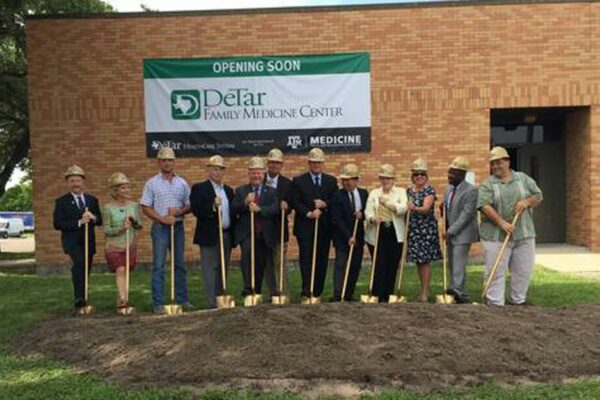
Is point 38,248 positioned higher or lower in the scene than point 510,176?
lower

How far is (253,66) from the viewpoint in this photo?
13.1 metres

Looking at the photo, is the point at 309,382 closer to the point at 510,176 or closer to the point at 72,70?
the point at 510,176

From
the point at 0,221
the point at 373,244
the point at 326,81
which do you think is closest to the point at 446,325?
the point at 373,244

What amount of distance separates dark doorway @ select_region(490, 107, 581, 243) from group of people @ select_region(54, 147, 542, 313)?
7.01m

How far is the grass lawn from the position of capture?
16.1 ft

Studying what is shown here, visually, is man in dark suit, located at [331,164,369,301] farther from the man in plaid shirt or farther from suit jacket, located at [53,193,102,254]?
suit jacket, located at [53,193,102,254]

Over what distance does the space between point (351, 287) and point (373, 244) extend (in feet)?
2.11

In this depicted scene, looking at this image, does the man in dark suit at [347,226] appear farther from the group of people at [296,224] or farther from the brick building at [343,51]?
the brick building at [343,51]

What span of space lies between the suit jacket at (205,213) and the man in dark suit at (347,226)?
1507mm

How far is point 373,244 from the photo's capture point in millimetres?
8523

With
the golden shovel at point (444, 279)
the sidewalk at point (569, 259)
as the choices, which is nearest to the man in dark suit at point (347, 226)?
the golden shovel at point (444, 279)

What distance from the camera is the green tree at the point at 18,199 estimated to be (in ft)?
224

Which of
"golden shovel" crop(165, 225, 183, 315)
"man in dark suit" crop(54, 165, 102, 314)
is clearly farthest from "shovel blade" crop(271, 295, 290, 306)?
"man in dark suit" crop(54, 165, 102, 314)

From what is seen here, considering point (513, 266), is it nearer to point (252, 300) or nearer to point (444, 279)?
point (444, 279)
